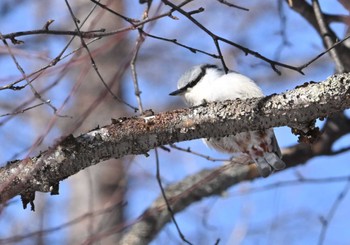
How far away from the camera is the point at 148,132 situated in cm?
169

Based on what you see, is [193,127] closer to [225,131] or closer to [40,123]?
[225,131]

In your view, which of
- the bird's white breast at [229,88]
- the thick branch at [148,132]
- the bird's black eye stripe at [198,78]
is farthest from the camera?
the bird's black eye stripe at [198,78]

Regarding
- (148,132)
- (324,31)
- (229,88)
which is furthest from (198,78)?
(148,132)

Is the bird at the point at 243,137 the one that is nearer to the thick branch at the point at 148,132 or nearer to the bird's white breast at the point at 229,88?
the bird's white breast at the point at 229,88

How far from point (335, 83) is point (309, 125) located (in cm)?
19

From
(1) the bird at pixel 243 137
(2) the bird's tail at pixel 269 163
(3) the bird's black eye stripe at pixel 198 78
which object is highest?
(3) the bird's black eye stripe at pixel 198 78

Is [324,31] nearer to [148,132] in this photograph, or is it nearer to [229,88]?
[229,88]

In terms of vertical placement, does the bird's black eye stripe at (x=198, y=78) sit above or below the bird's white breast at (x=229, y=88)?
above

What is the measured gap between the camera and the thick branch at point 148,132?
164 centimetres

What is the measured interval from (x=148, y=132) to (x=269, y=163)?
103 centimetres

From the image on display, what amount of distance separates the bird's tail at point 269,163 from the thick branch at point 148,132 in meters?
0.88

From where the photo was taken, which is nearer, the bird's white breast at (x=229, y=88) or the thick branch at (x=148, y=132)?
the thick branch at (x=148, y=132)

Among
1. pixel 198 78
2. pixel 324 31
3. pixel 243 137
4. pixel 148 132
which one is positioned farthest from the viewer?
pixel 198 78

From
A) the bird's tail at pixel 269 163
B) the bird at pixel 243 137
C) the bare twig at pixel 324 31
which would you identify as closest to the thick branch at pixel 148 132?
the bird at pixel 243 137
